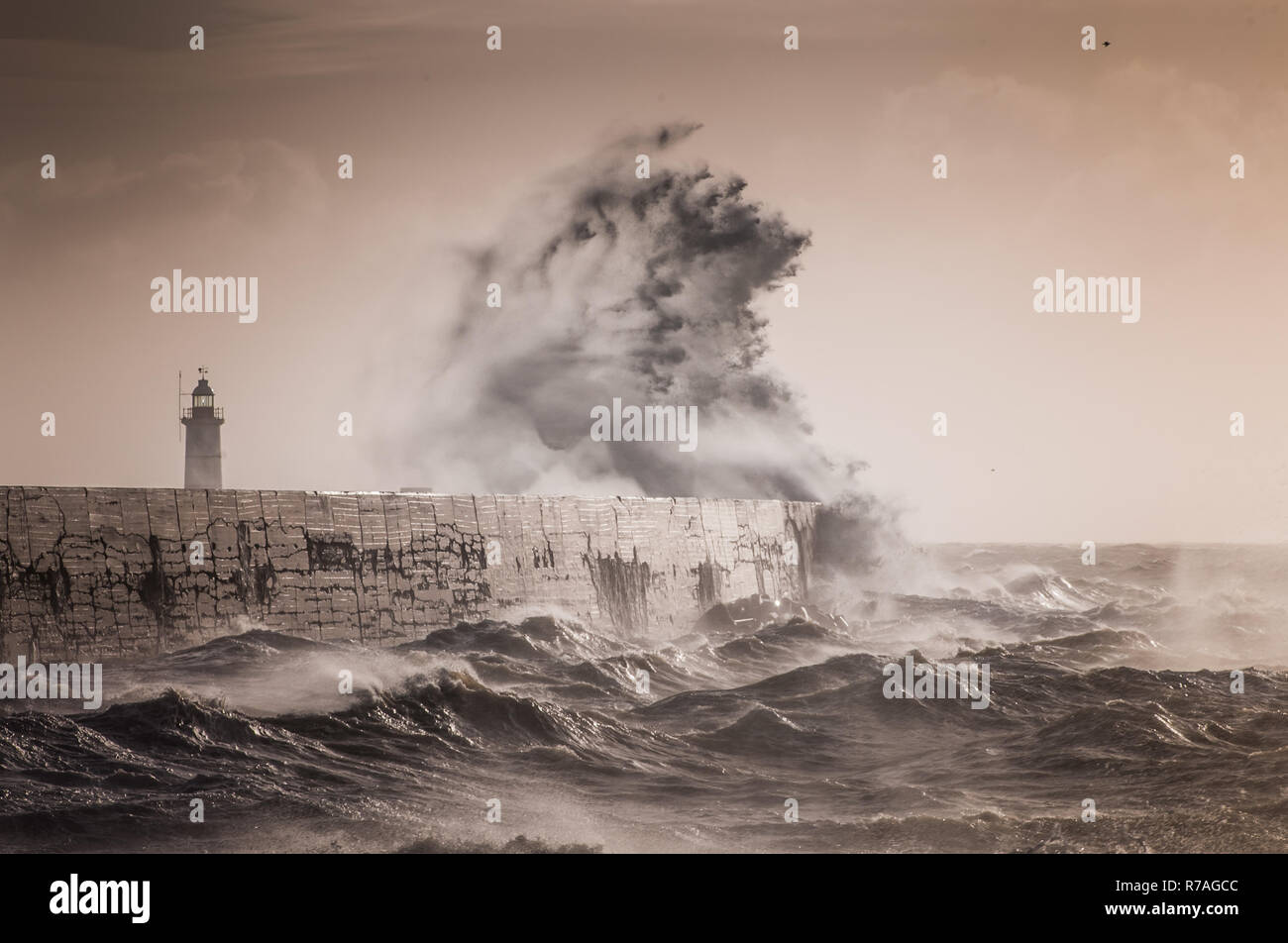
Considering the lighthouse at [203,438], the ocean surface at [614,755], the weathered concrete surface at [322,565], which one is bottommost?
the ocean surface at [614,755]

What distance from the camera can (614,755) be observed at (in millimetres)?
9477

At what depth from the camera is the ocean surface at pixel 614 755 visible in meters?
7.30

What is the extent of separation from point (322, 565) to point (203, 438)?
14.5 m

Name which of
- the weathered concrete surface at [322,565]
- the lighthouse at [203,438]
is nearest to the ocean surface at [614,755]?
the weathered concrete surface at [322,565]

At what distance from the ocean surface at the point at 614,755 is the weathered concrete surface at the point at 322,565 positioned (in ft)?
1.34

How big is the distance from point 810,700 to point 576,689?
7.75ft

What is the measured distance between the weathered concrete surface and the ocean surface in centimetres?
41

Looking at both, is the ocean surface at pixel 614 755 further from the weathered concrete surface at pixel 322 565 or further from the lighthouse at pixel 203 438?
the lighthouse at pixel 203 438

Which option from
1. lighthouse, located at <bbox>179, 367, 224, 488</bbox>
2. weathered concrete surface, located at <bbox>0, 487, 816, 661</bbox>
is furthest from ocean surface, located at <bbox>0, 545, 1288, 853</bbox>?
lighthouse, located at <bbox>179, 367, 224, 488</bbox>

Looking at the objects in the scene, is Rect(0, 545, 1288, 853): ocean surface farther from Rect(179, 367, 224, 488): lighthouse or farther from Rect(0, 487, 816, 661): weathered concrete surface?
Rect(179, 367, 224, 488): lighthouse
